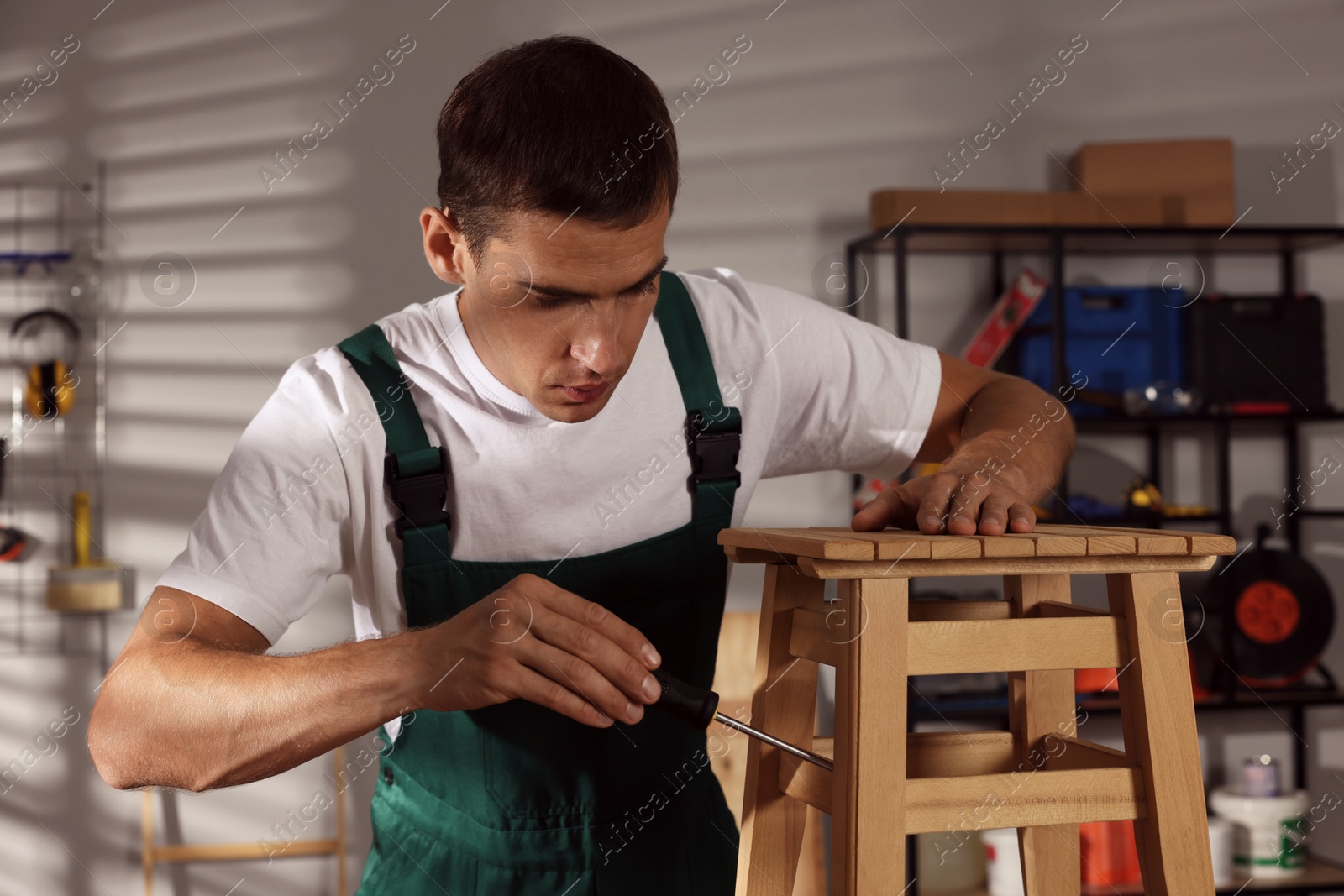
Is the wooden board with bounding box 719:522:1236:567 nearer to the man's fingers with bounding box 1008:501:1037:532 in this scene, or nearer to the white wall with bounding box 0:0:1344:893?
the man's fingers with bounding box 1008:501:1037:532

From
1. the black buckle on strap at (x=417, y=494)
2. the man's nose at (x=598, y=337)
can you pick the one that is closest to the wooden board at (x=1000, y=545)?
the man's nose at (x=598, y=337)

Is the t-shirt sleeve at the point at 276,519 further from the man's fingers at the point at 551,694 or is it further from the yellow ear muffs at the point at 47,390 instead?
the yellow ear muffs at the point at 47,390

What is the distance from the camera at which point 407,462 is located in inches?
41.2

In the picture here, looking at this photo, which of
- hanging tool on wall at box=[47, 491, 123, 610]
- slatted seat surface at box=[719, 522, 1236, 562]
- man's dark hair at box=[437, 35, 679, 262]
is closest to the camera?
slatted seat surface at box=[719, 522, 1236, 562]

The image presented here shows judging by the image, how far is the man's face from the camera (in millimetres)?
970

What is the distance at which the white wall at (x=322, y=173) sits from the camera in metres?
2.60

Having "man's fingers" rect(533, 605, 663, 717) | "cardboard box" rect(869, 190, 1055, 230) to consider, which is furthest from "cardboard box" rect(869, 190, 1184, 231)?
"man's fingers" rect(533, 605, 663, 717)

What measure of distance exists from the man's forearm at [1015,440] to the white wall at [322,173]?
1540mm

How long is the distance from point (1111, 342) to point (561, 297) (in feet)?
6.90

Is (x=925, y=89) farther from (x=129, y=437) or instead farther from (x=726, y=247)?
(x=129, y=437)

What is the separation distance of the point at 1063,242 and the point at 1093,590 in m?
0.92

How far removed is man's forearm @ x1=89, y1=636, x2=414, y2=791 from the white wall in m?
1.75

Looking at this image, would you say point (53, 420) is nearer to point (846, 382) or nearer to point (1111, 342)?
point (846, 382)

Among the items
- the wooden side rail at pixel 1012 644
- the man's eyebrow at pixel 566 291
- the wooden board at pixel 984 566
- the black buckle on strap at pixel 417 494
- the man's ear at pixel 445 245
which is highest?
the man's ear at pixel 445 245
